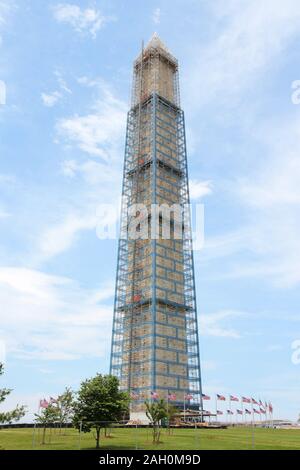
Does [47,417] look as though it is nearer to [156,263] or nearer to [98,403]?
[98,403]

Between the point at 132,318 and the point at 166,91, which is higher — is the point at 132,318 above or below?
below

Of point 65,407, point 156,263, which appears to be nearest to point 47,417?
point 65,407

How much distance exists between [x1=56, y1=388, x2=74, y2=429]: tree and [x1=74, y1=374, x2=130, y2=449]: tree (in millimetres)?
8056

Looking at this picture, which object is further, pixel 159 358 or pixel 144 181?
pixel 144 181

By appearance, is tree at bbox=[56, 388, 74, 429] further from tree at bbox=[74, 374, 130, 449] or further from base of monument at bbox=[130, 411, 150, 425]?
base of monument at bbox=[130, 411, 150, 425]

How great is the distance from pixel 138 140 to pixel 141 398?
75771mm
